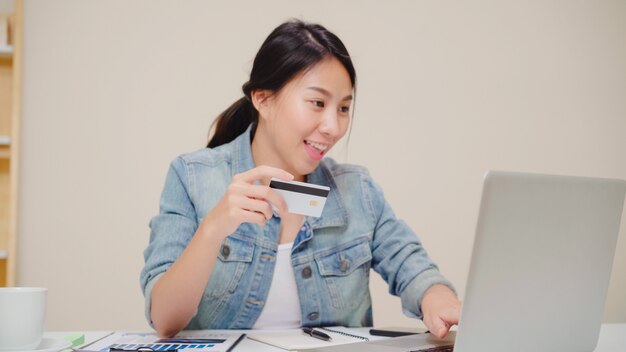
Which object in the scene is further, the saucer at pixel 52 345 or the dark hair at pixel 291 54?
the dark hair at pixel 291 54

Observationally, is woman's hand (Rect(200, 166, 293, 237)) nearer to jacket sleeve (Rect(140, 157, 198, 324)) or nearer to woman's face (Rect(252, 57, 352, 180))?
jacket sleeve (Rect(140, 157, 198, 324))

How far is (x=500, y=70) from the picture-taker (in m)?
2.94

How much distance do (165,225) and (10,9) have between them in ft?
6.00

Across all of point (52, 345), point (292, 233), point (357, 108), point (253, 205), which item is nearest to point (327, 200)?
point (292, 233)

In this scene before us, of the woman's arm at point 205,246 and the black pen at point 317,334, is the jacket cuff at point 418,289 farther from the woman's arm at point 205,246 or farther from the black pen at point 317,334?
the woman's arm at point 205,246

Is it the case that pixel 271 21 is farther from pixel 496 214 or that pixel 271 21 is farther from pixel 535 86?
pixel 496 214

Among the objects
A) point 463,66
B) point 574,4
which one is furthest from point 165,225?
point 574,4

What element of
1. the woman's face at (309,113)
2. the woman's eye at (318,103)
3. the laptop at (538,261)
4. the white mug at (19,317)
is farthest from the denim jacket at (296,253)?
the laptop at (538,261)

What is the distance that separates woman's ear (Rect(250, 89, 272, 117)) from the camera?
1417 millimetres

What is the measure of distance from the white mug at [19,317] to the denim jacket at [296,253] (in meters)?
0.31

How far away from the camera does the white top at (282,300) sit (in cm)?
133

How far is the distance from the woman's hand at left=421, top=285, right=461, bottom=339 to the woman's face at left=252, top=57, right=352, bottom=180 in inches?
15.5

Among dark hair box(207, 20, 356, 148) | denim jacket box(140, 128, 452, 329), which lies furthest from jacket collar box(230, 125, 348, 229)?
dark hair box(207, 20, 356, 148)

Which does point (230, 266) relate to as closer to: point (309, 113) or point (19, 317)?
point (309, 113)
